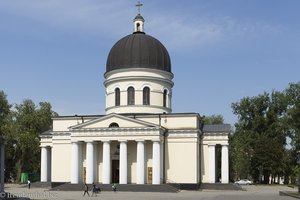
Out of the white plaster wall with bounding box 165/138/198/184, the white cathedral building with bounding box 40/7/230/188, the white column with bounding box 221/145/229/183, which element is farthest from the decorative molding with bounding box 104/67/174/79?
the white column with bounding box 221/145/229/183

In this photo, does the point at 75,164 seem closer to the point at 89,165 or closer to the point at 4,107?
the point at 89,165

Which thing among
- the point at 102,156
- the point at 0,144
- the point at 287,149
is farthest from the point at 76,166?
the point at 287,149

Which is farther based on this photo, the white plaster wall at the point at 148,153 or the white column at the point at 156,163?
the white plaster wall at the point at 148,153

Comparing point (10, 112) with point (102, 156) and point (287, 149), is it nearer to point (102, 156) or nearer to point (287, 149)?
point (102, 156)

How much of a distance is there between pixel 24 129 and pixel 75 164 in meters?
23.0

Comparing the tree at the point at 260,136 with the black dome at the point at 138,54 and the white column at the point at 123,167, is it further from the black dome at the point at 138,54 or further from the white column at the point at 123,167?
the white column at the point at 123,167

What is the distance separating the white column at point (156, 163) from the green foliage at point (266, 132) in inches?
898

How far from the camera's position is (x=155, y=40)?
55344mm

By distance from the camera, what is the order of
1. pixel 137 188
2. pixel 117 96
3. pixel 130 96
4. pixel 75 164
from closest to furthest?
pixel 137 188, pixel 75 164, pixel 130 96, pixel 117 96

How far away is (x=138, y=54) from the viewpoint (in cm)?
5334

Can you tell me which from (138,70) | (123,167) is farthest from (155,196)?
(138,70)

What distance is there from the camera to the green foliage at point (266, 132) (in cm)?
6525

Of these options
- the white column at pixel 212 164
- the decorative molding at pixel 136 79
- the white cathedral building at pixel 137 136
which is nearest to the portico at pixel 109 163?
the white cathedral building at pixel 137 136

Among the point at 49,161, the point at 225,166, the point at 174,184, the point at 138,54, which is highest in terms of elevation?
the point at 138,54
